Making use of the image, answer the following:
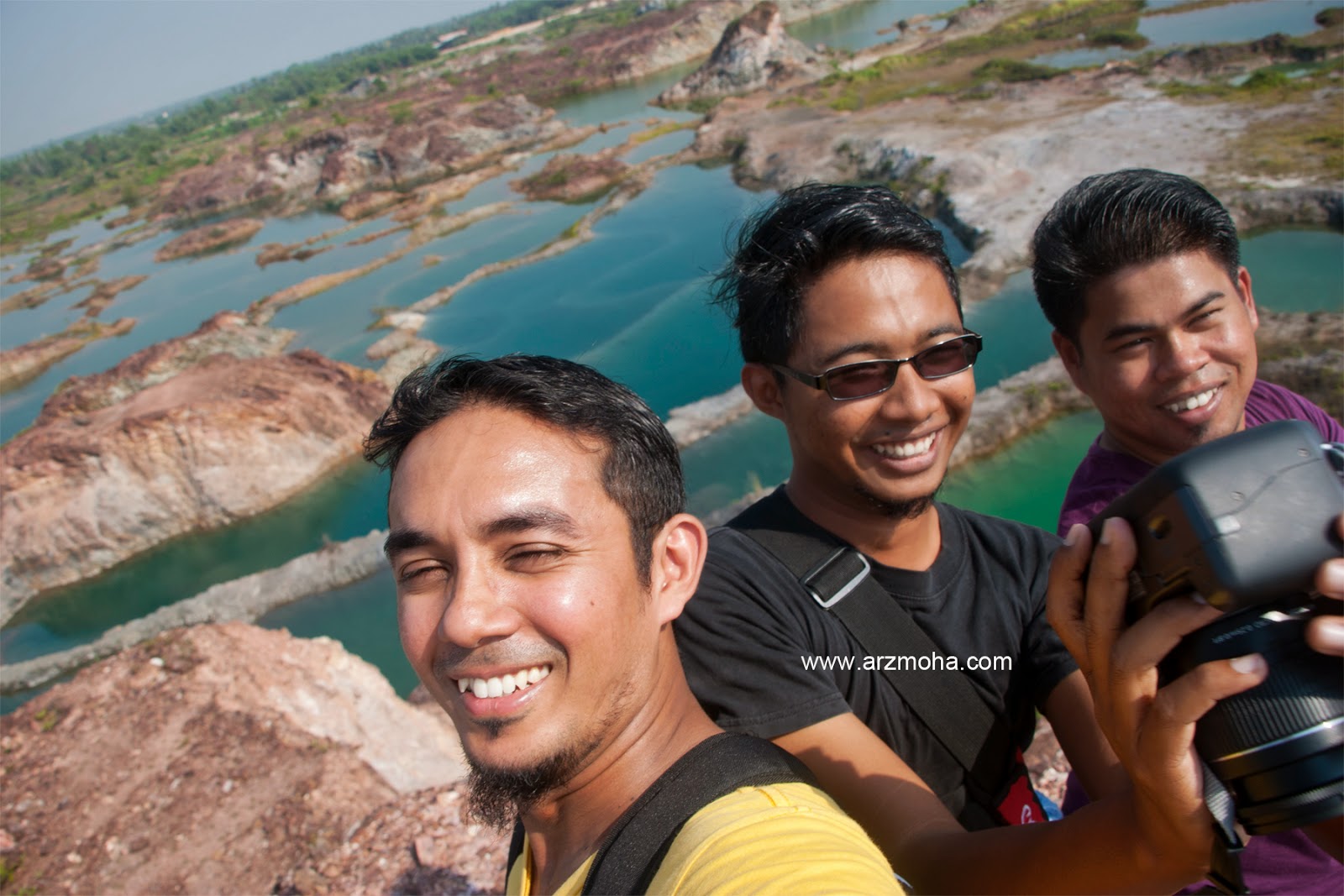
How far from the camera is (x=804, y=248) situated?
1.74m

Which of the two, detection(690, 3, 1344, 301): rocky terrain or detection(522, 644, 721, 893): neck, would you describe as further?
detection(690, 3, 1344, 301): rocky terrain

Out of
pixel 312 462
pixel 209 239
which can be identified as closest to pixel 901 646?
pixel 312 462

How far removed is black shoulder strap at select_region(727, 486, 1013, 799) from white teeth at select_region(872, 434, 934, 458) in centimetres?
23

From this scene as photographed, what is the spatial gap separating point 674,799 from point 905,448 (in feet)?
2.99

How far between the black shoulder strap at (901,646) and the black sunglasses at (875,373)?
0.34 m

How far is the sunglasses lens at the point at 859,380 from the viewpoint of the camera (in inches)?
66.6

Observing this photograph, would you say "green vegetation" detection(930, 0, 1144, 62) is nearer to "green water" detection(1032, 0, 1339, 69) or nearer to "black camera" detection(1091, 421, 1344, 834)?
"green water" detection(1032, 0, 1339, 69)

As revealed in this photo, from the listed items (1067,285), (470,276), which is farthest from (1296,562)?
(470,276)

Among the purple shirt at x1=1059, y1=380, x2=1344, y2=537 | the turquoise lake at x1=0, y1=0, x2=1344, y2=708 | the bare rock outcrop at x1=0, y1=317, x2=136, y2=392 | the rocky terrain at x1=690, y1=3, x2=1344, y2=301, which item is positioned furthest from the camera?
the bare rock outcrop at x1=0, y1=317, x2=136, y2=392

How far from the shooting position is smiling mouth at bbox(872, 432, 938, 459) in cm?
172

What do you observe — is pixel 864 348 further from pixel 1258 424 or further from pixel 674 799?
pixel 674 799

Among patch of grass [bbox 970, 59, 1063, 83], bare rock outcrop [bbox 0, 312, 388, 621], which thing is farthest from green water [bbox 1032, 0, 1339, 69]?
bare rock outcrop [bbox 0, 312, 388, 621]

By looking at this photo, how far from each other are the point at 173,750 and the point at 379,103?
57.1 meters

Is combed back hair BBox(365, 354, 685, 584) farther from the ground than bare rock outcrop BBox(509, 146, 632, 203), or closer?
farther from the ground
